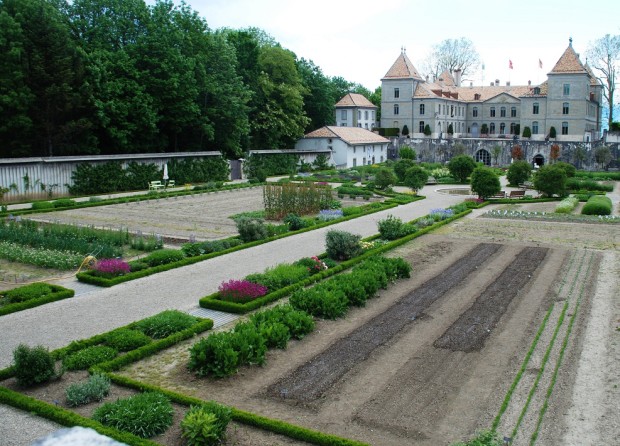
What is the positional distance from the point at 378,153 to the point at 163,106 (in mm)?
31736

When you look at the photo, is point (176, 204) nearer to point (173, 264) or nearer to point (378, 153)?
point (173, 264)

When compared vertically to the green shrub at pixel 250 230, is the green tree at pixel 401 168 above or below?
above

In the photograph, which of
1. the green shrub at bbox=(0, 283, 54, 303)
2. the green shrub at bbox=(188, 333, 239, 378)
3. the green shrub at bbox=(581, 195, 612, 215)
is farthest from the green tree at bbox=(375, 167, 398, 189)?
the green shrub at bbox=(188, 333, 239, 378)

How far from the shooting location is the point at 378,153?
69688 mm

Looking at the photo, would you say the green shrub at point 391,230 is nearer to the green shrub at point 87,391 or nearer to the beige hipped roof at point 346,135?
the green shrub at point 87,391

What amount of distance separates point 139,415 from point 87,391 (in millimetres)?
1382

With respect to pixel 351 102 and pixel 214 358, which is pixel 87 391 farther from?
pixel 351 102

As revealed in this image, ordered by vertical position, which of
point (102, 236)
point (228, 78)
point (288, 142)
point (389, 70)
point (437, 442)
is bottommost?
point (437, 442)

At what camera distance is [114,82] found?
40.6 meters

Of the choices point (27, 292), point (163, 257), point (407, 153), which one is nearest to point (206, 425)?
point (27, 292)

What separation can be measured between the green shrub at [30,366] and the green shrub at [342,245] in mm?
10732

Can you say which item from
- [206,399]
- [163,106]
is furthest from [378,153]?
[206,399]

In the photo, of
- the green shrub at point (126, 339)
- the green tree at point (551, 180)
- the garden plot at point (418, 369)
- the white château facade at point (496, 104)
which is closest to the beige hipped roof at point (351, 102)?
the white château facade at point (496, 104)

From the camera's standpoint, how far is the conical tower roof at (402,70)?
78.6 metres
